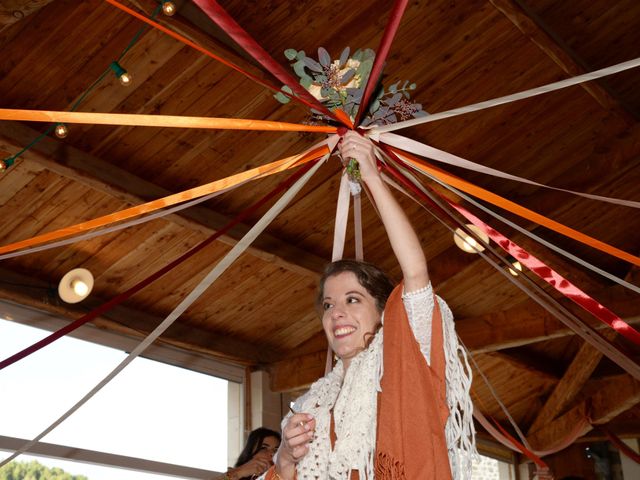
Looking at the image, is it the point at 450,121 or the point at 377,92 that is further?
the point at 450,121

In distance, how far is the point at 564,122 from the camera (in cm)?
665

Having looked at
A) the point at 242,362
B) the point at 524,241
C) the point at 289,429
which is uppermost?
the point at 524,241

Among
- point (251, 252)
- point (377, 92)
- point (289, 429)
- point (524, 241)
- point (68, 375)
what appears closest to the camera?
point (289, 429)

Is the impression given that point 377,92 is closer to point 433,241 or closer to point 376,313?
point 376,313

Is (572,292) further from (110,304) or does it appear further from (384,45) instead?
(110,304)

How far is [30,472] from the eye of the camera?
18.6 ft

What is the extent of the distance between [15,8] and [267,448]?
2140 millimetres

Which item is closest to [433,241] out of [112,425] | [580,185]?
[580,185]

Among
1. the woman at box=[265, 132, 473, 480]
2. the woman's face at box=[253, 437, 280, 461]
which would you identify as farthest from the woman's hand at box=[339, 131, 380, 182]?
the woman's face at box=[253, 437, 280, 461]

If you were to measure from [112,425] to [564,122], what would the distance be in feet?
13.1

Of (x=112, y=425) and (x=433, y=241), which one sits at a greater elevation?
(x=433, y=241)

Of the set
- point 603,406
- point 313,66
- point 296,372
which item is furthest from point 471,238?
point 603,406

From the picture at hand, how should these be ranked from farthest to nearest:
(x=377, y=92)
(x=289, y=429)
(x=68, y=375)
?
(x=68, y=375)
(x=377, y=92)
(x=289, y=429)

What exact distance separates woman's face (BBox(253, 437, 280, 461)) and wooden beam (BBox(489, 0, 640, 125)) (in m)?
2.92
